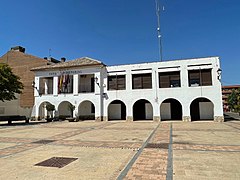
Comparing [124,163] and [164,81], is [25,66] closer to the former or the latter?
[164,81]

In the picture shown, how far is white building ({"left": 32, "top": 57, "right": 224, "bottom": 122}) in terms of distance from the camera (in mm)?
20969

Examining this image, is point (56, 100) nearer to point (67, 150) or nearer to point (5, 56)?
point (5, 56)

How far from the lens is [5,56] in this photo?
3438 cm

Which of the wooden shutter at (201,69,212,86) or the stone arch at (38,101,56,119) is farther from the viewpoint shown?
the stone arch at (38,101,56,119)

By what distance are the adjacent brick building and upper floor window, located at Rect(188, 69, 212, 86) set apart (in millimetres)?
22597

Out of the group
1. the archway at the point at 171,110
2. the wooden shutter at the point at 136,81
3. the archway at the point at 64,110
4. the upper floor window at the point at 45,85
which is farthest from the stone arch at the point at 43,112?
the archway at the point at 171,110

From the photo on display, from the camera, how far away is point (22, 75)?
3275 centimetres

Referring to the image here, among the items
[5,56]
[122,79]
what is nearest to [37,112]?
[122,79]

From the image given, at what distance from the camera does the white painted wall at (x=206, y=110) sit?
74.5ft

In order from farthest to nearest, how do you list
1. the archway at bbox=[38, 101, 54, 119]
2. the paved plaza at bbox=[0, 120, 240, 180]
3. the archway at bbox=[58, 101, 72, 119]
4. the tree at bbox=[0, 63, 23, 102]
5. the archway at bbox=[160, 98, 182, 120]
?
the archway at bbox=[58, 101, 72, 119] → the archway at bbox=[38, 101, 54, 119] → the archway at bbox=[160, 98, 182, 120] → the tree at bbox=[0, 63, 23, 102] → the paved plaza at bbox=[0, 120, 240, 180]

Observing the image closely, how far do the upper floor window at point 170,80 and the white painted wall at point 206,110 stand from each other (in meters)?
4.06

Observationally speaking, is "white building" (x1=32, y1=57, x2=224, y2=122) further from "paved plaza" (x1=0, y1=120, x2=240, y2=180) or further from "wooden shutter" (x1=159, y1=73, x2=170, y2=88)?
"paved plaza" (x1=0, y1=120, x2=240, y2=180)

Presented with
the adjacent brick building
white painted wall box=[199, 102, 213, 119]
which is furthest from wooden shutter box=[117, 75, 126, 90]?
the adjacent brick building

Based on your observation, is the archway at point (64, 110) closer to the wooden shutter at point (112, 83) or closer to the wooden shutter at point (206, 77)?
the wooden shutter at point (112, 83)
